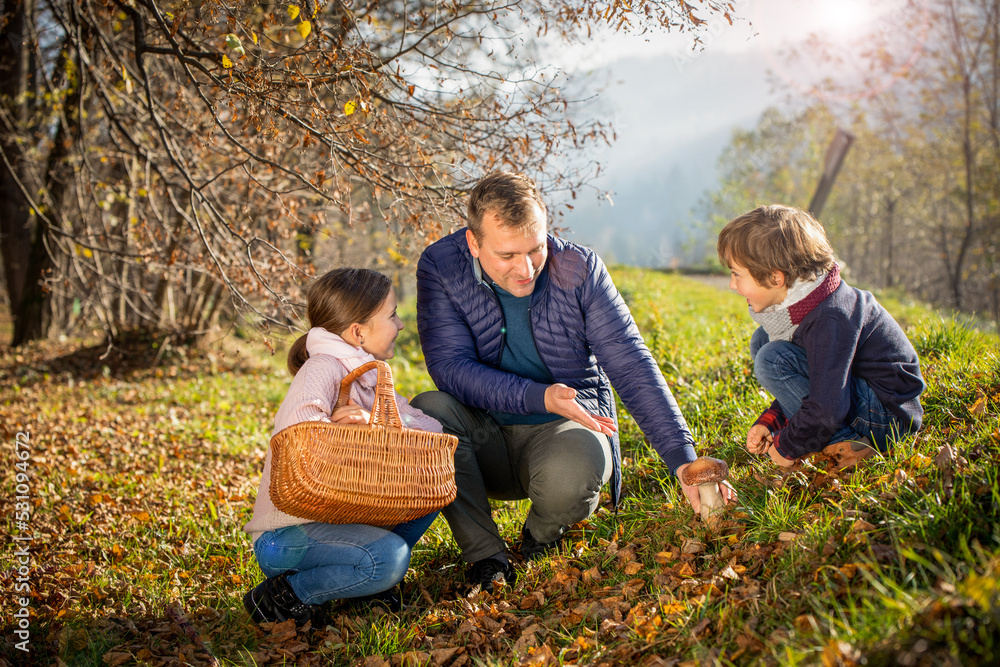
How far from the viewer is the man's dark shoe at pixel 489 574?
285 cm

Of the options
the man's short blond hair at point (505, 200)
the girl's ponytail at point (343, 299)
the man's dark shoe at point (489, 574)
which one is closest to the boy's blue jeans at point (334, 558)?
the man's dark shoe at point (489, 574)

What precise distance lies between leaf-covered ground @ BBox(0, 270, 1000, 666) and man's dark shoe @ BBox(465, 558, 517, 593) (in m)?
0.08

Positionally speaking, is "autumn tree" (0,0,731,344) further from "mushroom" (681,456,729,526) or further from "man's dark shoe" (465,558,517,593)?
"mushroom" (681,456,729,526)

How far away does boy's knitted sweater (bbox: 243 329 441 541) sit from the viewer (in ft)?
8.39

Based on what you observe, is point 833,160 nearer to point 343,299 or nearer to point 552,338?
point 552,338

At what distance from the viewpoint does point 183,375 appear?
8.29m

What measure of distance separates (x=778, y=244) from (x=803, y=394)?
0.67 metres

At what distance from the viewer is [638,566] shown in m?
2.70

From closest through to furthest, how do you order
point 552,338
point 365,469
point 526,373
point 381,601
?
point 365,469
point 381,601
point 552,338
point 526,373

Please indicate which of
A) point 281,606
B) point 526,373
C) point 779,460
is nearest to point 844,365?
point 779,460

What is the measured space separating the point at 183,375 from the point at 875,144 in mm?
23497

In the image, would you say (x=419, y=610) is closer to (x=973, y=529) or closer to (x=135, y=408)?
(x=973, y=529)

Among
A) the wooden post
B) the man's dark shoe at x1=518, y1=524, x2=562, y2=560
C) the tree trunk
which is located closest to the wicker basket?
the man's dark shoe at x1=518, y1=524, x2=562, y2=560

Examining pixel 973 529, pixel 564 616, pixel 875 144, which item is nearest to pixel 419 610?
pixel 564 616
